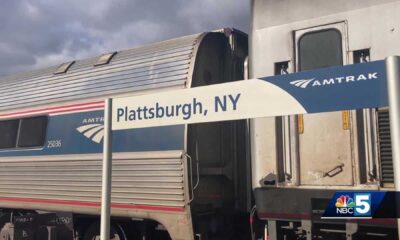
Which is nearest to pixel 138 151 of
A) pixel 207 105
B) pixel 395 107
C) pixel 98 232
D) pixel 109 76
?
pixel 109 76

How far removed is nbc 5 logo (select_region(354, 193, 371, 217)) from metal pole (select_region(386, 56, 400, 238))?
22cm

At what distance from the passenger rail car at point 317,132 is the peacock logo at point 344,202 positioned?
4.87ft

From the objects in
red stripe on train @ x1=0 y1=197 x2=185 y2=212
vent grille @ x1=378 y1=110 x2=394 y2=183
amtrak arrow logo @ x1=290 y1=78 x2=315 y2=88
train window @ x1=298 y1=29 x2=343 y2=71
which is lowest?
red stripe on train @ x1=0 y1=197 x2=185 y2=212

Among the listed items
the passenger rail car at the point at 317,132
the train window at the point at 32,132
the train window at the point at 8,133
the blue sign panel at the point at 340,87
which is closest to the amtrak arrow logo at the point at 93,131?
the train window at the point at 32,132

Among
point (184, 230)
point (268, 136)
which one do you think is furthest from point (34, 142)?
point (268, 136)

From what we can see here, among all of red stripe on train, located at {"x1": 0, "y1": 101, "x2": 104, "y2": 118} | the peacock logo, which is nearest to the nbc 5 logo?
the peacock logo

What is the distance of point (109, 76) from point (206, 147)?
1.83 metres

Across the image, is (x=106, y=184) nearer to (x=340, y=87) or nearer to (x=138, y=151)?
(x=340, y=87)

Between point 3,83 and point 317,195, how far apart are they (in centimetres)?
628

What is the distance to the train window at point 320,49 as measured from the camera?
4848 mm

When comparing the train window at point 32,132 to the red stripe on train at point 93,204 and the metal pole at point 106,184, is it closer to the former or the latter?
the red stripe on train at point 93,204

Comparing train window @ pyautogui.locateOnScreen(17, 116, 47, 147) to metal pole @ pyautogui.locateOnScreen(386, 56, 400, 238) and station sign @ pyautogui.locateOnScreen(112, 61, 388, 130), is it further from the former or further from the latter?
metal pole @ pyautogui.locateOnScreen(386, 56, 400, 238)

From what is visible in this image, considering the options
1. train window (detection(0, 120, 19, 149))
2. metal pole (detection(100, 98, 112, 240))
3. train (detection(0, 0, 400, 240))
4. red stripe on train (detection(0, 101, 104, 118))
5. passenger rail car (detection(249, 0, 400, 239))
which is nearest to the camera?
metal pole (detection(100, 98, 112, 240))

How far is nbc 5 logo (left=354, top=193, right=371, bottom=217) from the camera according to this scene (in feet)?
9.27
